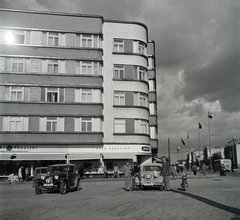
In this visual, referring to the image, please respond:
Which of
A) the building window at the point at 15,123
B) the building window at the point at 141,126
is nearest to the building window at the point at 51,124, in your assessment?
the building window at the point at 15,123

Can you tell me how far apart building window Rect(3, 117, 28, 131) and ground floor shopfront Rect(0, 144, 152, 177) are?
1.82 meters

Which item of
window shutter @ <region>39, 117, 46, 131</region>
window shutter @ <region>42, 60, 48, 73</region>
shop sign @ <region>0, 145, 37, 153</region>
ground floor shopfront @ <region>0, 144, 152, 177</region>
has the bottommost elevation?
ground floor shopfront @ <region>0, 144, 152, 177</region>

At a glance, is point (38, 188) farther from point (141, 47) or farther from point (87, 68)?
point (141, 47)

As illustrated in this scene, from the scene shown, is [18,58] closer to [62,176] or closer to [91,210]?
[62,176]

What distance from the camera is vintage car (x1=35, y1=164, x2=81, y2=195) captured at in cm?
2031

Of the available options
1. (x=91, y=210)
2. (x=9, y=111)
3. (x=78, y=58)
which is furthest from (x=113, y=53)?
(x=91, y=210)

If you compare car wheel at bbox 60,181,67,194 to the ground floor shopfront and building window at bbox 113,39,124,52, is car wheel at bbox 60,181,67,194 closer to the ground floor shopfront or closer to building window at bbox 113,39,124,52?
the ground floor shopfront

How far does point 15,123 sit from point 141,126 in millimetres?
13576

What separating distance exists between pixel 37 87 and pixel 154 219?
28.3m

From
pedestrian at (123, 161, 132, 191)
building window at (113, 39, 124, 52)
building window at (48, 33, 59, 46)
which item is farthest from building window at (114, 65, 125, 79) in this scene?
pedestrian at (123, 161, 132, 191)

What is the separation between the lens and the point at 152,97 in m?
45.6

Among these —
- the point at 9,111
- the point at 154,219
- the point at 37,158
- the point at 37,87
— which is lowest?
the point at 154,219

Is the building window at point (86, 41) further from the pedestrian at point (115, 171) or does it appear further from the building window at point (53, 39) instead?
the pedestrian at point (115, 171)

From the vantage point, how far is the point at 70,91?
36.8m
